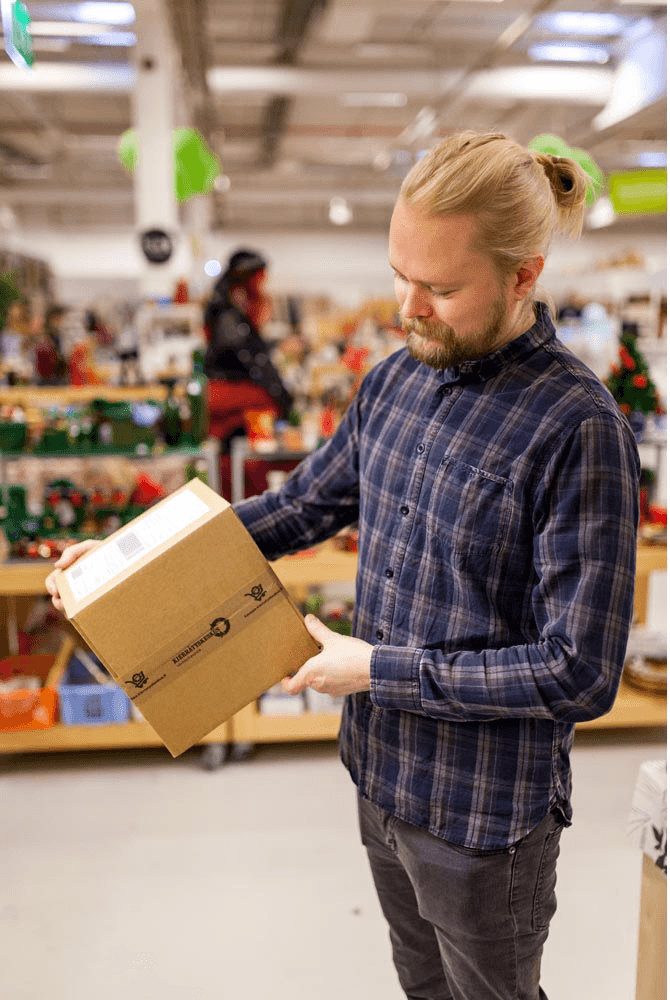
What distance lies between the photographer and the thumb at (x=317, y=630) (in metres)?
1.36

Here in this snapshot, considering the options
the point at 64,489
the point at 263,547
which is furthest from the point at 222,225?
the point at 263,547

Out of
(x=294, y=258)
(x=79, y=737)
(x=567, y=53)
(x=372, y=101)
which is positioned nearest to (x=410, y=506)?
(x=79, y=737)

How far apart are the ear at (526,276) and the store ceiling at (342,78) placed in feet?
11.3

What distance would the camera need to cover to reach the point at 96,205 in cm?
1942

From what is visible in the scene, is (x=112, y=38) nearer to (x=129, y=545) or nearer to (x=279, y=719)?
(x=279, y=719)

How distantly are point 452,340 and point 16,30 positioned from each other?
6.13 ft

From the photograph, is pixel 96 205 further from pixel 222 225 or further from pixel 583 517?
pixel 583 517

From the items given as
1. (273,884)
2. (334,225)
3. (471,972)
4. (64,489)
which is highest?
(334,225)

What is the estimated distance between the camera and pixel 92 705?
3438 mm

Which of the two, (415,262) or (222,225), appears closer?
(415,262)

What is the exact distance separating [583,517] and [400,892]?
81 centimetres

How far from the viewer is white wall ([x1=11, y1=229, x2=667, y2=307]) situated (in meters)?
20.2

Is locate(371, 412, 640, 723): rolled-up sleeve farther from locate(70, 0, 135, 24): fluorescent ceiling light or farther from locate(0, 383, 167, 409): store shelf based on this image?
locate(70, 0, 135, 24): fluorescent ceiling light

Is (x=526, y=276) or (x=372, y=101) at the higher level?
(x=372, y=101)
